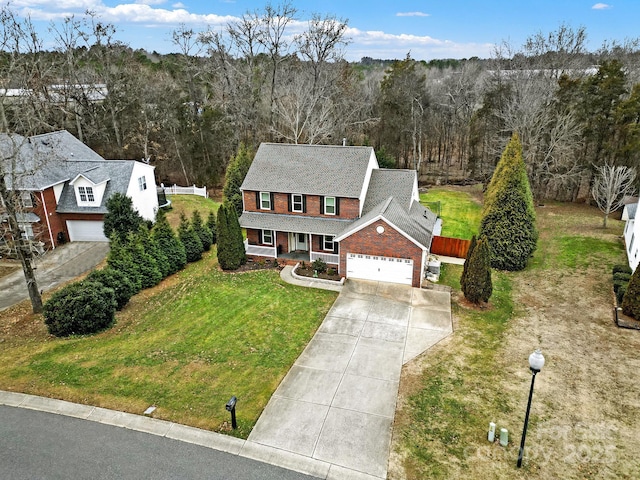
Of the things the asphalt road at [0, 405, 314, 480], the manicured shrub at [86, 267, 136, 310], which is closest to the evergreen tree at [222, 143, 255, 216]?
the manicured shrub at [86, 267, 136, 310]

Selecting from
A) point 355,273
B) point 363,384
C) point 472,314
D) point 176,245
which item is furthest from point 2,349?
point 472,314

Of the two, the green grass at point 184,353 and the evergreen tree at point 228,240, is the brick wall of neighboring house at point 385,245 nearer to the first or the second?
the green grass at point 184,353

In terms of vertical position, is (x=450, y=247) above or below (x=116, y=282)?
below

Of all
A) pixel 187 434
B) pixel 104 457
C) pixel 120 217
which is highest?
pixel 120 217

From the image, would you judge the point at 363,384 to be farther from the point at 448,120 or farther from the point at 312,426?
the point at 448,120

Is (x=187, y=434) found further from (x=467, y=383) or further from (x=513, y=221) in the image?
(x=513, y=221)

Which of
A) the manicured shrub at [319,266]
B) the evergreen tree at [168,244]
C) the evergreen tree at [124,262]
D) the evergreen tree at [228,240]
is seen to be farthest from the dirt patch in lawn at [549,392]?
the evergreen tree at [168,244]

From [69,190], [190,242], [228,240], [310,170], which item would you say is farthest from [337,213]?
[69,190]
